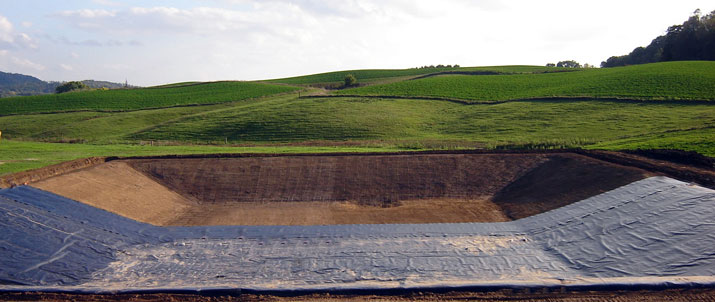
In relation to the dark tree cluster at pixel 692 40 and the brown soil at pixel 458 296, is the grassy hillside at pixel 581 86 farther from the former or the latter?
the brown soil at pixel 458 296

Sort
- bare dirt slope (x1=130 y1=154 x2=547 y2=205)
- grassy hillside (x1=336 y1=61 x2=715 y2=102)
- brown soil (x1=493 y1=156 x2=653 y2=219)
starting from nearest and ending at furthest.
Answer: brown soil (x1=493 y1=156 x2=653 y2=219), bare dirt slope (x1=130 y1=154 x2=547 y2=205), grassy hillside (x1=336 y1=61 x2=715 y2=102)

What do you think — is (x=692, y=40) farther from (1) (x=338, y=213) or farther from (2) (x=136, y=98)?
(2) (x=136, y=98)

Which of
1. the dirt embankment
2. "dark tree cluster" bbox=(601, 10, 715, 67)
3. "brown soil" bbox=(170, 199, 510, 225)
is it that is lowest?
"brown soil" bbox=(170, 199, 510, 225)

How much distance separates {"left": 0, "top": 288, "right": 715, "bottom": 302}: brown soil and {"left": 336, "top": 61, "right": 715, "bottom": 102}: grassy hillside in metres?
37.9

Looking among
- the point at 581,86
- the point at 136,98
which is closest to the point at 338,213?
the point at 581,86

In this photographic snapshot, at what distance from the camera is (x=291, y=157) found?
78.9 ft

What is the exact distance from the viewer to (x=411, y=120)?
144 ft

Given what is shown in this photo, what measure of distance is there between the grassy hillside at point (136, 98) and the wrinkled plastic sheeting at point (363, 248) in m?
50.0

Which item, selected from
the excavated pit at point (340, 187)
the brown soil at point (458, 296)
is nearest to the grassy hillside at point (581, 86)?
the excavated pit at point (340, 187)

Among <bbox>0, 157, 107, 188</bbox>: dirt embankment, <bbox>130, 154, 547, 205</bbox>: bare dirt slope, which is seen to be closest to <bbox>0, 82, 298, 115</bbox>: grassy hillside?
<bbox>0, 157, 107, 188</bbox>: dirt embankment

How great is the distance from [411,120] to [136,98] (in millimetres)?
44140

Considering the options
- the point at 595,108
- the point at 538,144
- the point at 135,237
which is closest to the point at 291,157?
the point at 135,237

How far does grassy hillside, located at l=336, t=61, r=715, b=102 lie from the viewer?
42781mm

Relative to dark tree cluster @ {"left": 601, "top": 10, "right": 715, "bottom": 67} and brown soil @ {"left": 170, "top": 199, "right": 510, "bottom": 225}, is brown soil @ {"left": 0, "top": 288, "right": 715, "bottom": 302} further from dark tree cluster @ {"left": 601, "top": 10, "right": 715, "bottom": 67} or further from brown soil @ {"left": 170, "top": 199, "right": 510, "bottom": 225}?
dark tree cluster @ {"left": 601, "top": 10, "right": 715, "bottom": 67}
